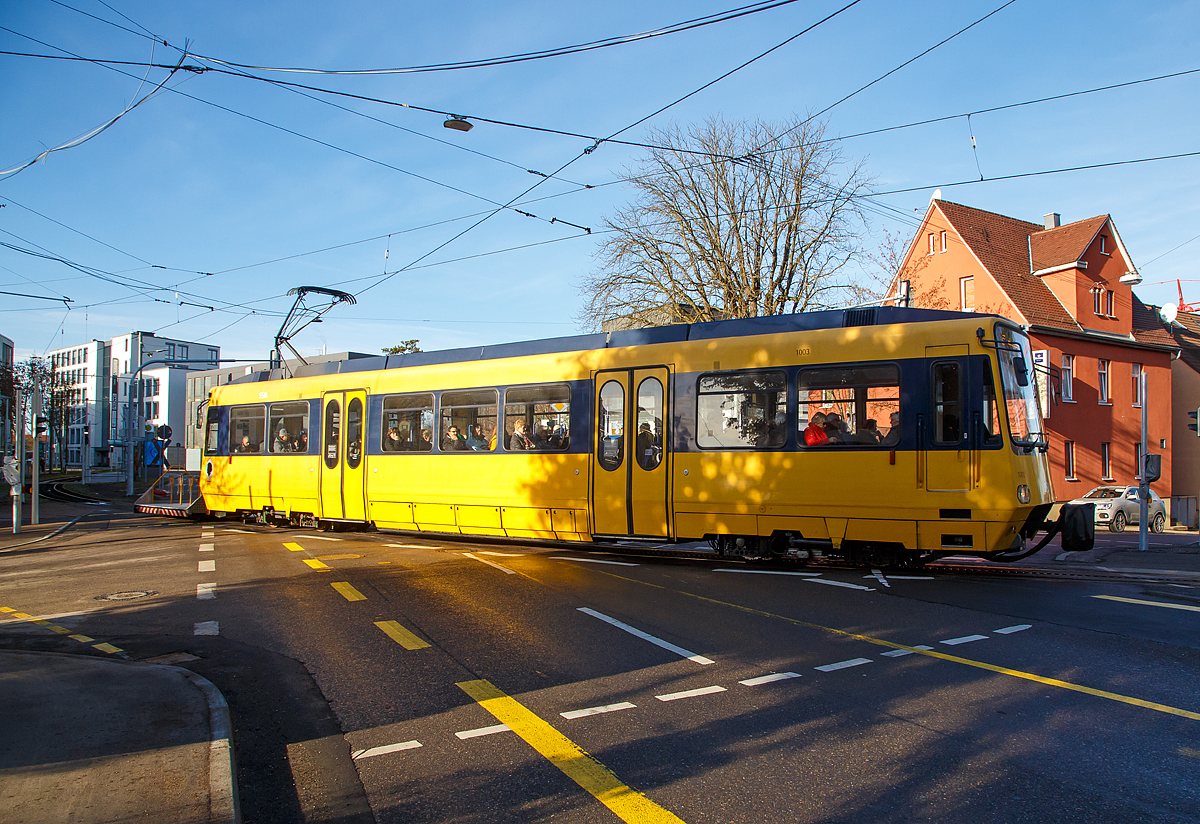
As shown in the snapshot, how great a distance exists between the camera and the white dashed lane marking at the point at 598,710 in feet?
16.6

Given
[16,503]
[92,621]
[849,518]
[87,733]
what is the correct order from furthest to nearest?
1. [16,503]
2. [849,518]
3. [92,621]
4. [87,733]

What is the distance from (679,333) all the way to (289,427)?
9370 millimetres

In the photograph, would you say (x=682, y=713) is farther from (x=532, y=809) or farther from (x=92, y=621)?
(x=92, y=621)

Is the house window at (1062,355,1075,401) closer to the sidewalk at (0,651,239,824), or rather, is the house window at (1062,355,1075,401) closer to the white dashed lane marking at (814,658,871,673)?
the white dashed lane marking at (814,658,871,673)

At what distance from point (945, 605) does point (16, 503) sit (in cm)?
2009

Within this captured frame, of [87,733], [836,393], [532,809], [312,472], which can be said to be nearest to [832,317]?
[836,393]

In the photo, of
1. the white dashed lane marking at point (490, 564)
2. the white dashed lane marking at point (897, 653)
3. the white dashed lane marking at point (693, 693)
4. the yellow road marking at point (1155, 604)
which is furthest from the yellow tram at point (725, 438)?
the white dashed lane marking at point (693, 693)

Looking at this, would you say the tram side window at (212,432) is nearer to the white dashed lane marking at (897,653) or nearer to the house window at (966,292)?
the white dashed lane marking at (897,653)

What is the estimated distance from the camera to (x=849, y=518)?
10.0 metres

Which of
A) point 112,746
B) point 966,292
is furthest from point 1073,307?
point 112,746

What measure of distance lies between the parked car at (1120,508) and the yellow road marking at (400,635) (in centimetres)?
2366

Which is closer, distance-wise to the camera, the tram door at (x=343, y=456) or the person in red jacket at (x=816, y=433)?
the person in red jacket at (x=816, y=433)

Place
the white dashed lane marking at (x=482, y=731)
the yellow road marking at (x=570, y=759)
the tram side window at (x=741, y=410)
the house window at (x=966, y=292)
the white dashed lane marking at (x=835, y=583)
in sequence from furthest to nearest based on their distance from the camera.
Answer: the house window at (x=966, y=292), the tram side window at (x=741, y=410), the white dashed lane marking at (x=835, y=583), the white dashed lane marking at (x=482, y=731), the yellow road marking at (x=570, y=759)

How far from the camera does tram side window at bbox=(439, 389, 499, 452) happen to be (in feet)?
44.0
